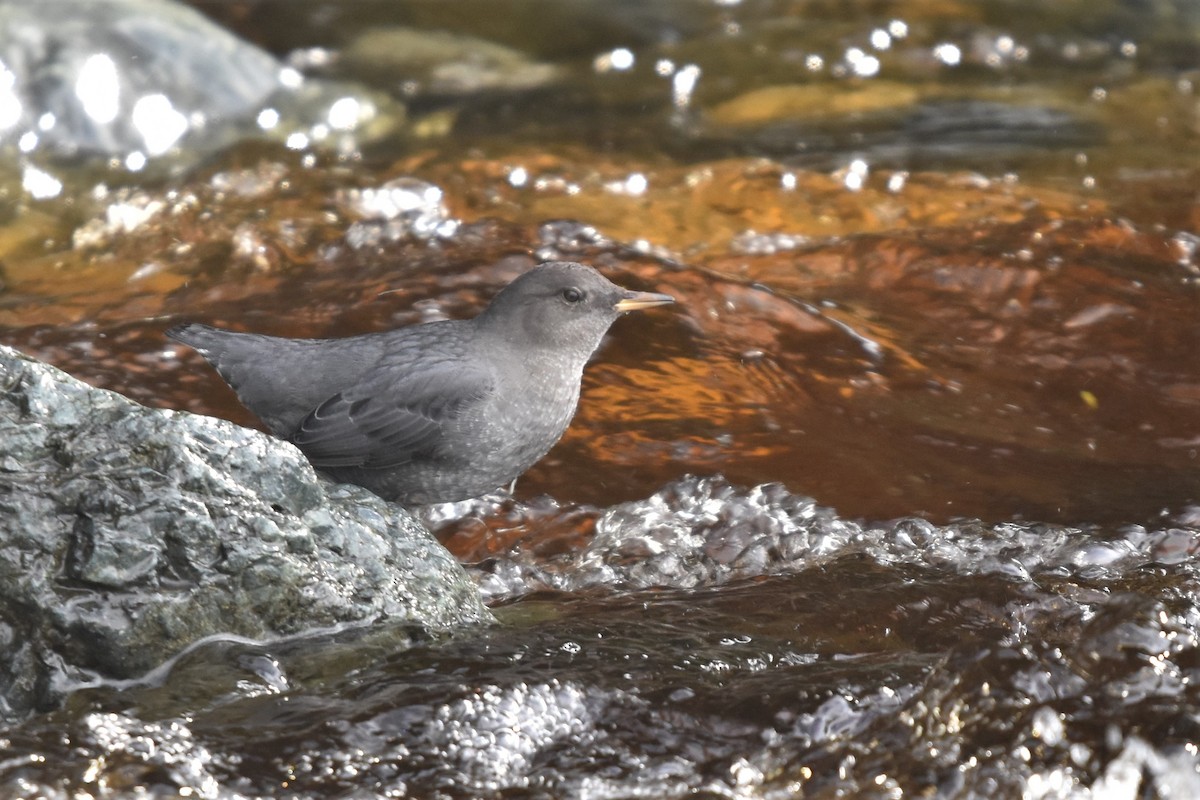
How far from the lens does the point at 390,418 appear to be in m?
4.15

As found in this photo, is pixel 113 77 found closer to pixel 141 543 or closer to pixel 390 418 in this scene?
pixel 390 418

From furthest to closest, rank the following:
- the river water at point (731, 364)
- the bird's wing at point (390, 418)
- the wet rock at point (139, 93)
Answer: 1. the wet rock at point (139, 93)
2. the bird's wing at point (390, 418)
3. the river water at point (731, 364)

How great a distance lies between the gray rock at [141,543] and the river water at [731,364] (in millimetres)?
98

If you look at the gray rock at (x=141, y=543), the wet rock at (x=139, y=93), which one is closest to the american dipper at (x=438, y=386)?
the gray rock at (x=141, y=543)

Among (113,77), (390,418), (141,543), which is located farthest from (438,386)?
(113,77)

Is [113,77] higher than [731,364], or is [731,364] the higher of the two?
[113,77]

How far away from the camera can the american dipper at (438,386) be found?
4.14 metres

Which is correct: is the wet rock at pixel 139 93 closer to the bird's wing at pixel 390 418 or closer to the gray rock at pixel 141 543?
the bird's wing at pixel 390 418

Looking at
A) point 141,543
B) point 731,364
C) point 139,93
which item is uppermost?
point 141,543

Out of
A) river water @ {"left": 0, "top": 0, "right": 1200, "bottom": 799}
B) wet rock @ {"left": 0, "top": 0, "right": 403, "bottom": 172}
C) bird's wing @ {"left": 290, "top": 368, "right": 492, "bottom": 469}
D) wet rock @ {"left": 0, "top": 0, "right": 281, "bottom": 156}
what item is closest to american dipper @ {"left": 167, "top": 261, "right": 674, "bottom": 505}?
bird's wing @ {"left": 290, "top": 368, "right": 492, "bottom": 469}

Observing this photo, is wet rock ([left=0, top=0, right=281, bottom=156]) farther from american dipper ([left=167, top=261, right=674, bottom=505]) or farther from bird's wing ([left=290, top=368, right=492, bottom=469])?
bird's wing ([left=290, top=368, right=492, bottom=469])

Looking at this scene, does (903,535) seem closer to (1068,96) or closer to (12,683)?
(12,683)

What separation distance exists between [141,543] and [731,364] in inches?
108

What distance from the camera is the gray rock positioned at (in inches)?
120
